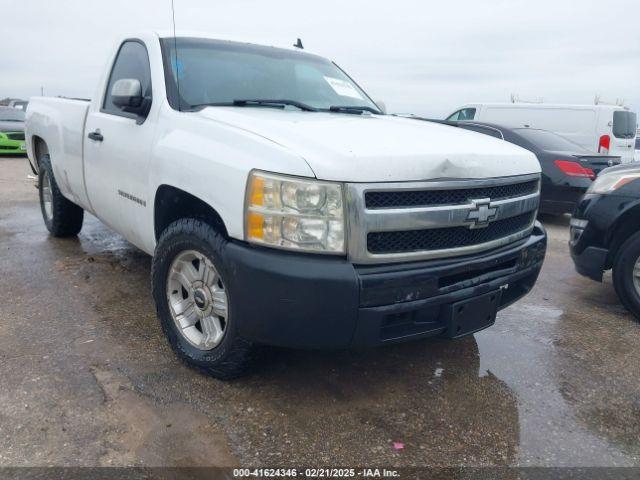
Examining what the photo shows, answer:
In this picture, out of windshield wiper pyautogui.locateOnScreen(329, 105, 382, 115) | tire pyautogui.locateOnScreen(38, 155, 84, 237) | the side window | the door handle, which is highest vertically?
the side window

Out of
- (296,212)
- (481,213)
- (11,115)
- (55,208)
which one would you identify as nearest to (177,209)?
(296,212)

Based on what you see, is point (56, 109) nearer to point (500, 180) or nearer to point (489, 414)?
point (500, 180)

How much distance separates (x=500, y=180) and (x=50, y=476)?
245 centimetres

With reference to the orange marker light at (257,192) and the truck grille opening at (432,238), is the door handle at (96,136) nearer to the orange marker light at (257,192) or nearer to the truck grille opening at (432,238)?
the orange marker light at (257,192)

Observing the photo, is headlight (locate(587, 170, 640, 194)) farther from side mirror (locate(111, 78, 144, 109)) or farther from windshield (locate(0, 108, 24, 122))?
windshield (locate(0, 108, 24, 122))

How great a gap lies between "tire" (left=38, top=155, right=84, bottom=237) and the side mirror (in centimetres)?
234

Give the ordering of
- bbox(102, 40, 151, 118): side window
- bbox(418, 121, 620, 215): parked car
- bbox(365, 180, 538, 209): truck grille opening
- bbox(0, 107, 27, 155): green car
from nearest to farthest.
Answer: bbox(365, 180, 538, 209): truck grille opening
bbox(102, 40, 151, 118): side window
bbox(418, 121, 620, 215): parked car
bbox(0, 107, 27, 155): green car

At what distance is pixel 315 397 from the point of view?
112 inches

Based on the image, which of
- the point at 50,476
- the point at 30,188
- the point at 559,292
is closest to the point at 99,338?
the point at 50,476

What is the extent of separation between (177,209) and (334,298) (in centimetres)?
125

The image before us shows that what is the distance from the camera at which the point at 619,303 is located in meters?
4.61

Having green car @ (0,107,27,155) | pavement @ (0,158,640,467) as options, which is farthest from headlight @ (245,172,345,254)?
green car @ (0,107,27,155)

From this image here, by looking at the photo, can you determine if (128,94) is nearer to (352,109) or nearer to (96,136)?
(96,136)

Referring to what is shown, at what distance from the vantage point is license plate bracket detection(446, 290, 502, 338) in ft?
8.67
